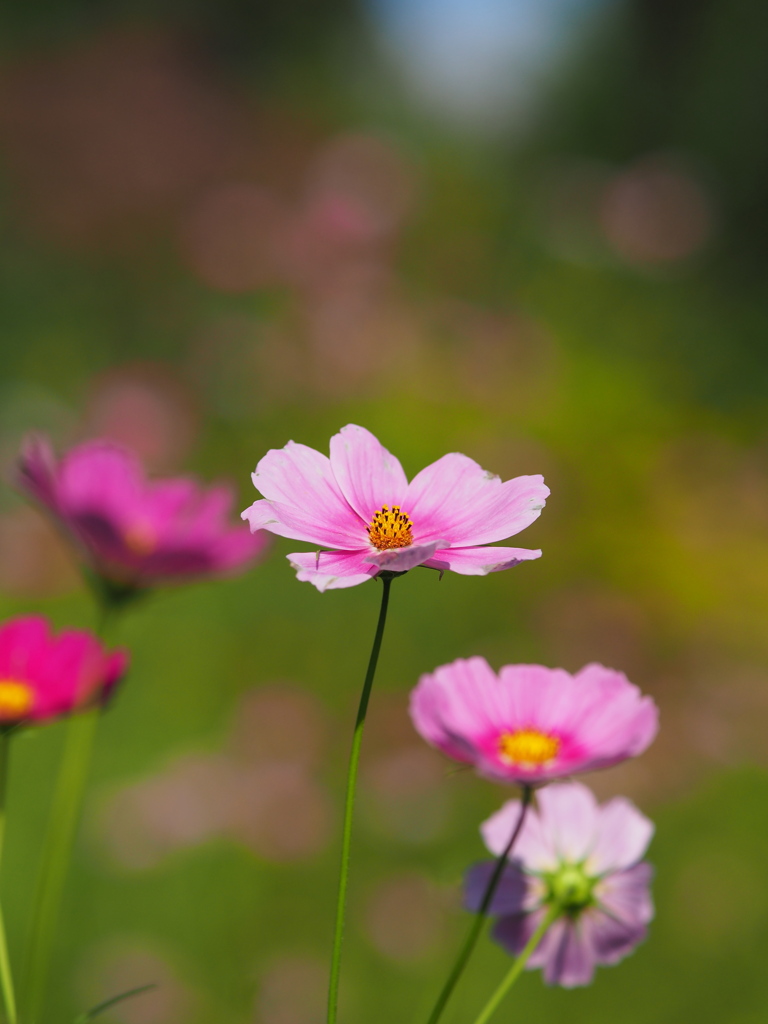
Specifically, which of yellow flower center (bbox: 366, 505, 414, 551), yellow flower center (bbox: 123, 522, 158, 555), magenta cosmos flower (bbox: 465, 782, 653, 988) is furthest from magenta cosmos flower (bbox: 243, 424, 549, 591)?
yellow flower center (bbox: 123, 522, 158, 555)

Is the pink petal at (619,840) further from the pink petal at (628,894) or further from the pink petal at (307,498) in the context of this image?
the pink petal at (307,498)

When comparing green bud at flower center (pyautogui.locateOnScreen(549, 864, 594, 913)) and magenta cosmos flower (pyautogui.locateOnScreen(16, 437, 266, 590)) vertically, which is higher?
magenta cosmos flower (pyautogui.locateOnScreen(16, 437, 266, 590))

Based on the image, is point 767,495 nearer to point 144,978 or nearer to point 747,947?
point 747,947

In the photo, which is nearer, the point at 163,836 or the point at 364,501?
the point at 364,501

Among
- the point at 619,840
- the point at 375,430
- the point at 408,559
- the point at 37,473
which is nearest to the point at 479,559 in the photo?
the point at 408,559

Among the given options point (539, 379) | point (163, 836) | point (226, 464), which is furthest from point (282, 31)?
point (163, 836)

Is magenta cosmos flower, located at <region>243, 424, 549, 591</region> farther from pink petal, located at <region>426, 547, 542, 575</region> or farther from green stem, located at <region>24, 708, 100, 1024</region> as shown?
green stem, located at <region>24, 708, 100, 1024</region>
